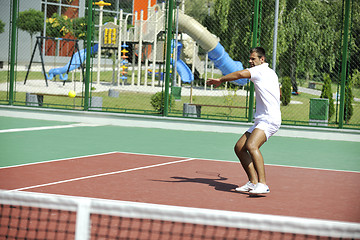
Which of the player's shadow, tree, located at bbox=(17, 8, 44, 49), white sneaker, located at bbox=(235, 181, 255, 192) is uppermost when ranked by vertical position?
tree, located at bbox=(17, 8, 44, 49)

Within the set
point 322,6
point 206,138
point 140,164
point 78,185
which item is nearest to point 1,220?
point 78,185

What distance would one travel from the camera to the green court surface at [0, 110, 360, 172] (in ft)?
33.3

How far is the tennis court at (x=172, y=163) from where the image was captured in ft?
22.5

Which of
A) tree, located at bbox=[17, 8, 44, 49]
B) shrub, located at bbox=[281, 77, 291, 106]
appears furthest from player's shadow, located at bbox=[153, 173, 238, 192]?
tree, located at bbox=[17, 8, 44, 49]

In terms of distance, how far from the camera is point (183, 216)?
3.34m

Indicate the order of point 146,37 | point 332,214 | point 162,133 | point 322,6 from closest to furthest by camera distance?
1. point 332,214
2. point 162,133
3. point 322,6
4. point 146,37

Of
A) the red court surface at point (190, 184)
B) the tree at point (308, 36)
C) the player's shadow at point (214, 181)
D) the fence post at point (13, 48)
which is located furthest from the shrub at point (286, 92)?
the player's shadow at point (214, 181)

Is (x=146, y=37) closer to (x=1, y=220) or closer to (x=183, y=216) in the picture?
(x=1, y=220)

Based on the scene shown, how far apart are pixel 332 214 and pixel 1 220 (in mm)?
3246

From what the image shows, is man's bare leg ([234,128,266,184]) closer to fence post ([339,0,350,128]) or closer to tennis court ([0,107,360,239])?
tennis court ([0,107,360,239])

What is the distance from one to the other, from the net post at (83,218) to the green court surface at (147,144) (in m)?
5.75

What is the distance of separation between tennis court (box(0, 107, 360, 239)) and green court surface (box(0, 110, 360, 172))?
18 millimetres

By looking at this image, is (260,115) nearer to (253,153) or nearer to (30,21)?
(253,153)

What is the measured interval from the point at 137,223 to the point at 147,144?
6.12 meters
